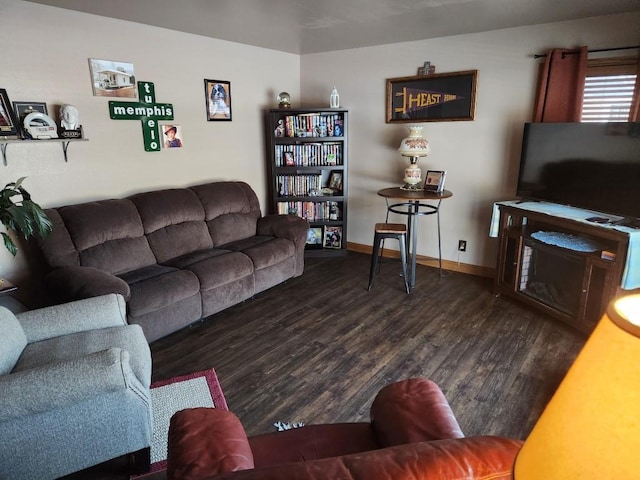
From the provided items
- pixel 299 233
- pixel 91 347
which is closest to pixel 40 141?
pixel 91 347

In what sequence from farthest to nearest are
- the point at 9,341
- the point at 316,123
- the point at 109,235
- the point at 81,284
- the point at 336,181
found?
the point at 336,181, the point at 316,123, the point at 109,235, the point at 81,284, the point at 9,341

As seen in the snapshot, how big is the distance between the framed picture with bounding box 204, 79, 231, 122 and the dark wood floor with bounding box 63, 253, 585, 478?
187cm

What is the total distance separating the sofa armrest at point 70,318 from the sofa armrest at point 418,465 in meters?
1.67

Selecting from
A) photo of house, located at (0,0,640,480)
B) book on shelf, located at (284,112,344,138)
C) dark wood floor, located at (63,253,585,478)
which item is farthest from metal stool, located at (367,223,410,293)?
book on shelf, located at (284,112,344,138)

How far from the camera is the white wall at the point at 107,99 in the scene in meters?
2.80

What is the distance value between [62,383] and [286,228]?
2578 millimetres

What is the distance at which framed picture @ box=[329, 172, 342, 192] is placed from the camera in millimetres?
4695

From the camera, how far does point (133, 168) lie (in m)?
3.53

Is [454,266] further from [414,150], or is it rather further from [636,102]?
[636,102]

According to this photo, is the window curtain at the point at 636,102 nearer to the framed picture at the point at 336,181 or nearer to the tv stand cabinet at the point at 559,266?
the tv stand cabinet at the point at 559,266

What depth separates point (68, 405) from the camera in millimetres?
1561

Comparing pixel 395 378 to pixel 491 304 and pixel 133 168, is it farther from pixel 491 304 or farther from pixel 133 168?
pixel 133 168

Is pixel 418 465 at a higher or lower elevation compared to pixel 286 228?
higher

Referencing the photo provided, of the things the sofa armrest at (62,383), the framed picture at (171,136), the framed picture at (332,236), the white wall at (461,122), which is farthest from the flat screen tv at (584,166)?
the sofa armrest at (62,383)
